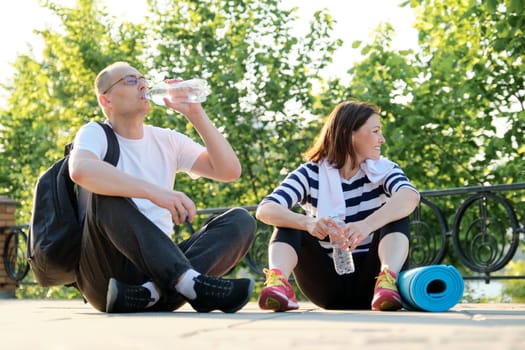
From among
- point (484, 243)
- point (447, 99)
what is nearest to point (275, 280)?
point (484, 243)

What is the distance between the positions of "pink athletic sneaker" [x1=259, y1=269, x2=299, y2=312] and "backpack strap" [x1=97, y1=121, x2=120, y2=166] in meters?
0.87

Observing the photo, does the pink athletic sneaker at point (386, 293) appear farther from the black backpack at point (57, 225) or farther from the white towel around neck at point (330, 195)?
the black backpack at point (57, 225)

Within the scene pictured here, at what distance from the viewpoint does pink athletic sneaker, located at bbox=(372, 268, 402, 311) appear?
13.5ft

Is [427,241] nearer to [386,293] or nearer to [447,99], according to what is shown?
[386,293]

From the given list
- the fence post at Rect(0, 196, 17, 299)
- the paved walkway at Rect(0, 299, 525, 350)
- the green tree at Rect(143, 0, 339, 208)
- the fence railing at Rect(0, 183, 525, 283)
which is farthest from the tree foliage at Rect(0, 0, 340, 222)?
the paved walkway at Rect(0, 299, 525, 350)

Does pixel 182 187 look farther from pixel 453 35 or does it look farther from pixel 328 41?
pixel 453 35

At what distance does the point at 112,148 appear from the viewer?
4266mm

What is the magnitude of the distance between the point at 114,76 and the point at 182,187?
998 cm

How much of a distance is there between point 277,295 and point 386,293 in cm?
48

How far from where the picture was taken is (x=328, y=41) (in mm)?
14188

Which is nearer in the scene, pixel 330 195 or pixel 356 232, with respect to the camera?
pixel 356 232

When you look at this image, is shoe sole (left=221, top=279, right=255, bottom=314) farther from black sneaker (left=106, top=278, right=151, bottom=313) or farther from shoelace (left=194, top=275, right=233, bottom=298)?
black sneaker (left=106, top=278, right=151, bottom=313)

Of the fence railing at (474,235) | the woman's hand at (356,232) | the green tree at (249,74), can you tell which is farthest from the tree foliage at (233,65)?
the woman's hand at (356,232)

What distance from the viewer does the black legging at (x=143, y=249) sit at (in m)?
3.89
